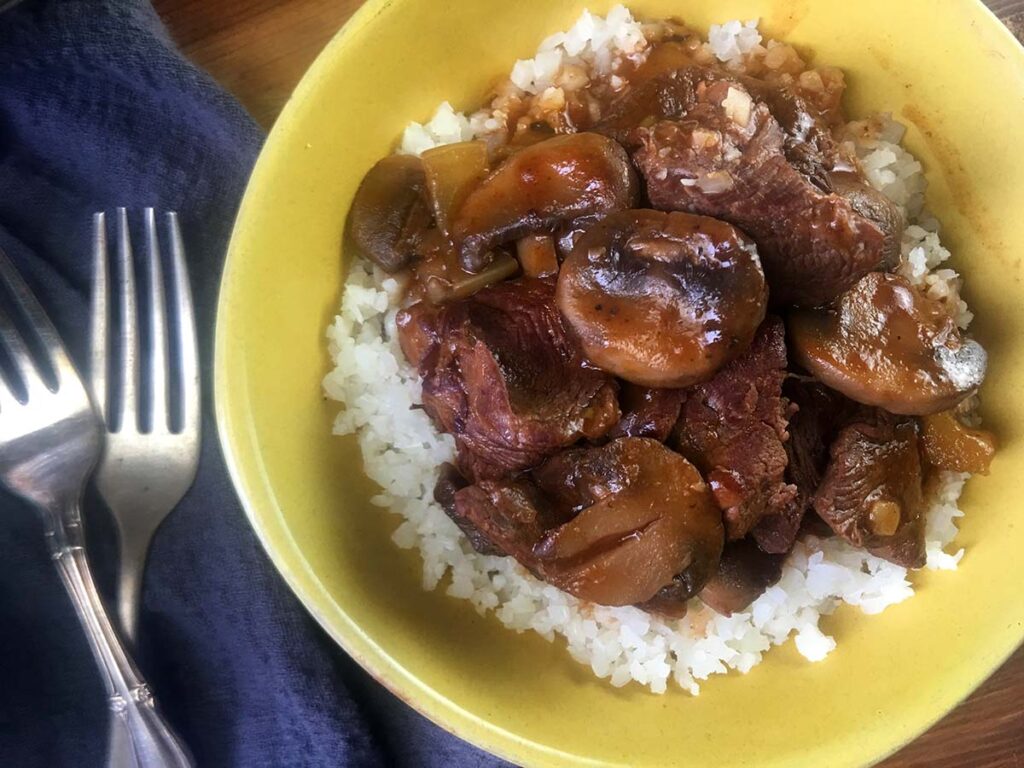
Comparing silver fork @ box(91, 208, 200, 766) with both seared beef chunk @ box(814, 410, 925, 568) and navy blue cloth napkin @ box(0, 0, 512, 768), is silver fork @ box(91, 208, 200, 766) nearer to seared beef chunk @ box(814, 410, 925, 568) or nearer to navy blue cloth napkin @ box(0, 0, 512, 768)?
navy blue cloth napkin @ box(0, 0, 512, 768)

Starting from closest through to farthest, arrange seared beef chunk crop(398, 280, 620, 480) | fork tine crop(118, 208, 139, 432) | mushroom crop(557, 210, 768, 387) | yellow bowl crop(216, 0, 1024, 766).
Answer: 1. mushroom crop(557, 210, 768, 387)
2. seared beef chunk crop(398, 280, 620, 480)
3. yellow bowl crop(216, 0, 1024, 766)
4. fork tine crop(118, 208, 139, 432)

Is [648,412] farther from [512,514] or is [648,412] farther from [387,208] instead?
[387,208]

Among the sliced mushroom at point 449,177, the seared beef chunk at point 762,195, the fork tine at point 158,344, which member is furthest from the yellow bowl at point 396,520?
the seared beef chunk at point 762,195

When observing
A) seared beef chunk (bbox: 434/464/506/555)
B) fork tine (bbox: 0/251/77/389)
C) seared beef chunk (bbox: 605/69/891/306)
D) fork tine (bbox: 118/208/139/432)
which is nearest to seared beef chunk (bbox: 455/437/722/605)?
seared beef chunk (bbox: 434/464/506/555)

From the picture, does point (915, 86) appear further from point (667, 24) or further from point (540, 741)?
point (540, 741)

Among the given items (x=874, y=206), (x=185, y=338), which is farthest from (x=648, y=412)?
(x=185, y=338)

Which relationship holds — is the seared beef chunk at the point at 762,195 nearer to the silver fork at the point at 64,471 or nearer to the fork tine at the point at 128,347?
the fork tine at the point at 128,347

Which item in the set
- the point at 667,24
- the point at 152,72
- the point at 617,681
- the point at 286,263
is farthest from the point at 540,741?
the point at 152,72
